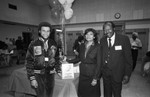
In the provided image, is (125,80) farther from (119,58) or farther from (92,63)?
(92,63)

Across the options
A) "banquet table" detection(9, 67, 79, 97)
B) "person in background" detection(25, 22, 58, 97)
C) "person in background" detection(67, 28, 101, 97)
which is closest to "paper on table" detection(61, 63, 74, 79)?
"banquet table" detection(9, 67, 79, 97)

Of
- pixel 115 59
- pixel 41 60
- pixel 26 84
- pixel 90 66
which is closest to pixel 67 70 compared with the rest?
pixel 90 66

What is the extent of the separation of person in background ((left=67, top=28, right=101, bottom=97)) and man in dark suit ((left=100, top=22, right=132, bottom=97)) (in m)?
0.15

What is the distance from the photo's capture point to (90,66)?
1.74 metres

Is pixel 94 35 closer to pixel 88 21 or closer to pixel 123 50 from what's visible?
pixel 123 50

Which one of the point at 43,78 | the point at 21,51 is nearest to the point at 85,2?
the point at 21,51

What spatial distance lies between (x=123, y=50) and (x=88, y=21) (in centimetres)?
674

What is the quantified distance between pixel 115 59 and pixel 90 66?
397 millimetres

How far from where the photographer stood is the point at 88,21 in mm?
8133

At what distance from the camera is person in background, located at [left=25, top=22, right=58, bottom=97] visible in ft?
4.72

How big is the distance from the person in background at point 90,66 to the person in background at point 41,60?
0.53 m

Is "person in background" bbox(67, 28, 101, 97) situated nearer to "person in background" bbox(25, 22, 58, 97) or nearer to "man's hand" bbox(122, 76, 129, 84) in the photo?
"man's hand" bbox(122, 76, 129, 84)

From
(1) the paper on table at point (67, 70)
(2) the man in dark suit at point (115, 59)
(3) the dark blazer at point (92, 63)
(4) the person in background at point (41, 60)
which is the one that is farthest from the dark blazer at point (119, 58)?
(4) the person in background at point (41, 60)

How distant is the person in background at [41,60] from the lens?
144 cm
